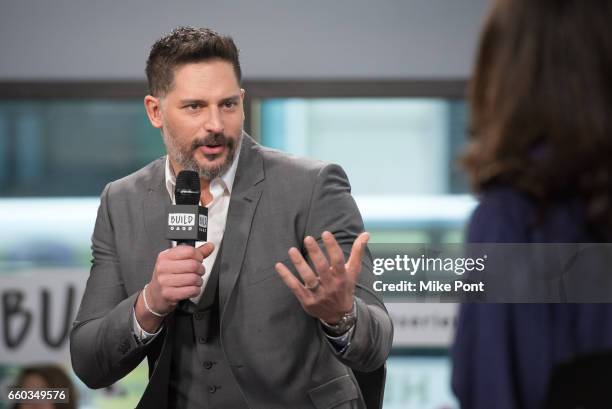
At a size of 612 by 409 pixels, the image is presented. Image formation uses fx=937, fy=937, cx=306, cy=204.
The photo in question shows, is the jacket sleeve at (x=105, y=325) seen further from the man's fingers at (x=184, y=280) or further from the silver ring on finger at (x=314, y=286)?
the silver ring on finger at (x=314, y=286)

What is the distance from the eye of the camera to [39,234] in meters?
4.30

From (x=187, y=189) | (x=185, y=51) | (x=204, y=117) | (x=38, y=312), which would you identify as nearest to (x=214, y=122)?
(x=204, y=117)

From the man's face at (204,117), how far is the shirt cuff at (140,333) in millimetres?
366

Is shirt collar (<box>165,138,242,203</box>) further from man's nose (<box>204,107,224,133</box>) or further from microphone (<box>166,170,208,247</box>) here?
microphone (<box>166,170,208,247</box>)

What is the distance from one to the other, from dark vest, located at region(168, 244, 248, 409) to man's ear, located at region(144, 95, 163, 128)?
0.53 metres

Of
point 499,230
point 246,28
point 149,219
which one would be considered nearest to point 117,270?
point 149,219

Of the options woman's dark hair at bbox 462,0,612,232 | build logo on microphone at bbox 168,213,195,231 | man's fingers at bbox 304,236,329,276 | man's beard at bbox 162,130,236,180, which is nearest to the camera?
woman's dark hair at bbox 462,0,612,232

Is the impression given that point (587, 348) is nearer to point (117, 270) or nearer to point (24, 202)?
point (117, 270)

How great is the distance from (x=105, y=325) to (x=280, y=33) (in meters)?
2.33

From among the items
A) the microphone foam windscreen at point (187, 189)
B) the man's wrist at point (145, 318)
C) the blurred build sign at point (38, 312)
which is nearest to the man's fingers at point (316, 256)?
Result: the microphone foam windscreen at point (187, 189)

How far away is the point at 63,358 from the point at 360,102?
1.76 m

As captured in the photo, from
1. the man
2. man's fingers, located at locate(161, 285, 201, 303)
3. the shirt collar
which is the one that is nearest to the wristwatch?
the man

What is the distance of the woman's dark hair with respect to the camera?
95 cm

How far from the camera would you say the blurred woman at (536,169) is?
0.95 metres
